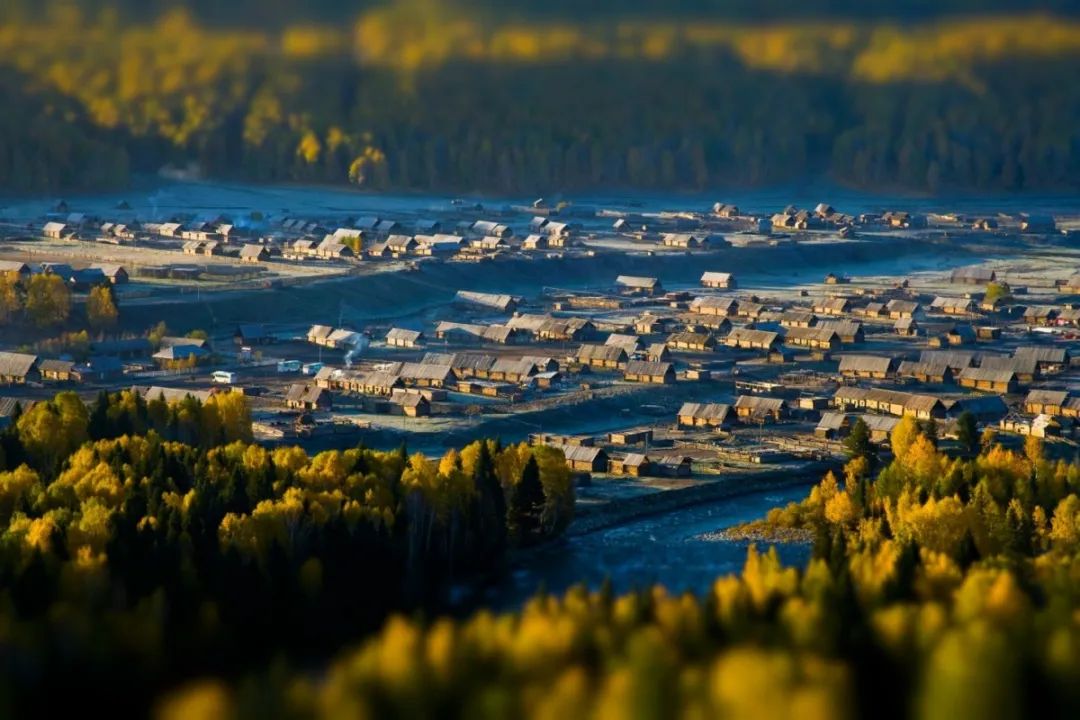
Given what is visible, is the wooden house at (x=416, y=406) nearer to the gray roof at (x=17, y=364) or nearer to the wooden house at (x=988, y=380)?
the gray roof at (x=17, y=364)

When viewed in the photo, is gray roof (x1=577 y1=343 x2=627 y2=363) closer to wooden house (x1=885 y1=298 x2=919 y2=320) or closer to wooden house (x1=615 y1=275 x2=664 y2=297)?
wooden house (x1=885 y1=298 x2=919 y2=320)

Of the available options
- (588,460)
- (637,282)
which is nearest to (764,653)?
(588,460)

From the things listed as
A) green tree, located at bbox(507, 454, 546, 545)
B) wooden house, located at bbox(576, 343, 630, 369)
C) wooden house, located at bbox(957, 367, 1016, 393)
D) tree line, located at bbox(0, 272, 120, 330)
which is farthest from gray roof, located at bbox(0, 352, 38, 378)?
wooden house, located at bbox(957, 367, 1016, 393)

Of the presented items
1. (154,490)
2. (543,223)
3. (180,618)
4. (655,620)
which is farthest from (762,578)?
(543,223)

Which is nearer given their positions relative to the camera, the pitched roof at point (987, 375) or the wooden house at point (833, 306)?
the pitched roof at point (987, 375)

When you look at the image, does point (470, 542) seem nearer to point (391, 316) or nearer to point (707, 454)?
Answer: point (707, 454)

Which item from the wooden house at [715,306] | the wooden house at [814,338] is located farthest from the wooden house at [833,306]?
the wooden house at [814,338]
